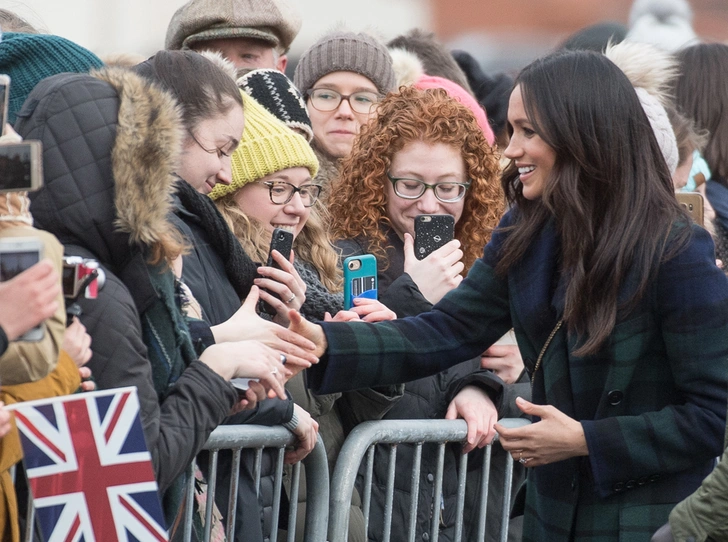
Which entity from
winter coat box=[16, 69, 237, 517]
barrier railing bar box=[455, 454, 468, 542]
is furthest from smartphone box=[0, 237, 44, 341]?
barrier railing bar box=[455, 454, 468, 542]

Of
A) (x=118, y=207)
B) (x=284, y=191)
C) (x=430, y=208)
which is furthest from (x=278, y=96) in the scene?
(x=118, y=207)

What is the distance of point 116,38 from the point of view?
390 inches

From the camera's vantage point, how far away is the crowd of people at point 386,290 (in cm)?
258

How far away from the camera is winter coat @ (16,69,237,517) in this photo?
252 centimetres

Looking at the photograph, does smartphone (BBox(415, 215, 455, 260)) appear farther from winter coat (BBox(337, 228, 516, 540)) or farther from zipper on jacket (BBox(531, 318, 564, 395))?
zipper on jacket (BBox(531, 318, 564, 395))

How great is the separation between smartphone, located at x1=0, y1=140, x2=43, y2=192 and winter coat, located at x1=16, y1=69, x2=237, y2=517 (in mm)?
429

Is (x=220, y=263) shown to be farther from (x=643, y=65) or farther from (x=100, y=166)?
(x=643, y=65)

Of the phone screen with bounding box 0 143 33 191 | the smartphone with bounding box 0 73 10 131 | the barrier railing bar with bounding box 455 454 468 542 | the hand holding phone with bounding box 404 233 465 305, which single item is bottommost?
the barrier railing bar with bounding box 455 454 468 542

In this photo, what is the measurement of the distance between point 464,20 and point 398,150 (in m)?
7.67

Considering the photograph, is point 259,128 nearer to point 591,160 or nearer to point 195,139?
point 195,139

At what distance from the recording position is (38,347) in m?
2.19

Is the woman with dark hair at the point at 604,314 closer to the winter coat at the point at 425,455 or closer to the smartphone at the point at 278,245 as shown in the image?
the smartphone at the point at 278,245

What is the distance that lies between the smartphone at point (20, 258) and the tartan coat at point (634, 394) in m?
1.43

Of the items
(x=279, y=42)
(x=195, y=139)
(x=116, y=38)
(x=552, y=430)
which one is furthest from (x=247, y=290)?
(x=116, y=38)
